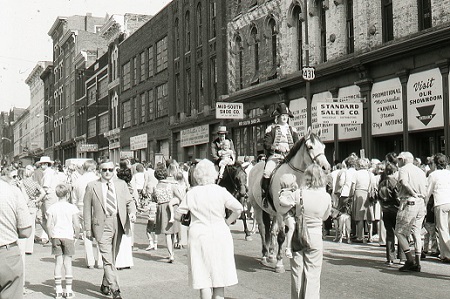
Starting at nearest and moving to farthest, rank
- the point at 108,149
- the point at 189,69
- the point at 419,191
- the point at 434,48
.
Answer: the point at 419,191 < the point at 434,48 < the point at 189,69 < the point at 108,149

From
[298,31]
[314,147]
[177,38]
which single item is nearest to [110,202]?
[314,147]

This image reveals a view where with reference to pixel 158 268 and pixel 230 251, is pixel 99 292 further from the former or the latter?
pixel 230 251

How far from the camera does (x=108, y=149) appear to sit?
5862 centimetres

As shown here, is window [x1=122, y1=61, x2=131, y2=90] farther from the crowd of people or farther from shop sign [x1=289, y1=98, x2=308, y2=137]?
the crowd of people

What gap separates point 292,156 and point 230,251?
3380mm

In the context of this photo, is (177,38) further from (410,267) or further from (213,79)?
(410,267)

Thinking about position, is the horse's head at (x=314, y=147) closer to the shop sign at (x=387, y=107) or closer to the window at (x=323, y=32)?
the shop sign at (x=387, y=107)

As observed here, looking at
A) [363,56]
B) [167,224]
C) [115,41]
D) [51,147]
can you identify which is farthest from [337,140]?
[51,147]

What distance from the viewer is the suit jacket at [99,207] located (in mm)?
8711

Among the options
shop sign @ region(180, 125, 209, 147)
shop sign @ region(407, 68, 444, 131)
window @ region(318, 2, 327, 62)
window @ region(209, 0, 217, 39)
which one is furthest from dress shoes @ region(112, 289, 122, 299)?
window @ region(209, 0, 217, 39)

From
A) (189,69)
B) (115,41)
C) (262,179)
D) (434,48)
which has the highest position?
(115,41)

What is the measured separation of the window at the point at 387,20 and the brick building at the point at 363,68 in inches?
1.4

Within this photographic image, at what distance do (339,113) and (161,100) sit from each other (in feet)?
87.5

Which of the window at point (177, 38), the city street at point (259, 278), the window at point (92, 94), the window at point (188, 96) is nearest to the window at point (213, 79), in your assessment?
the window at point (188, 96)
